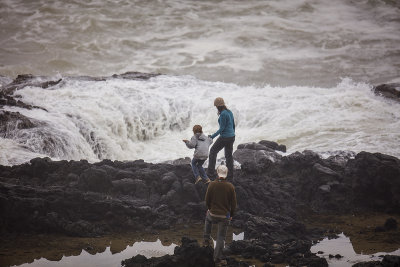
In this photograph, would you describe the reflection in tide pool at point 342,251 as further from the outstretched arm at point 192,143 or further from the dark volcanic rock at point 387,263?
the outstretched arm at point 192,143

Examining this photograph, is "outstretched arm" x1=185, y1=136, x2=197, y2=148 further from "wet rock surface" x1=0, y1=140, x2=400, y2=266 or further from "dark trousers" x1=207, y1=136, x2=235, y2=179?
"wet rock surface" x1=0, y1=140, x2=400, y2=266

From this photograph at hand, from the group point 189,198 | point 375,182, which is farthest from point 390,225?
point 189,198

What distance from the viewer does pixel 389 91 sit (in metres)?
23.8

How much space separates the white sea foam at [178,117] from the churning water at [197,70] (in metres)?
0.06

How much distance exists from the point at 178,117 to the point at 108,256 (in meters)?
14.9

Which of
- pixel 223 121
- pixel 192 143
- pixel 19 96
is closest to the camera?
pixel 192 143

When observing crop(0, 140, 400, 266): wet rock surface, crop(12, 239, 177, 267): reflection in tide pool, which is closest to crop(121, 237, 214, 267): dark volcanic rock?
crop(12, 239, 177, 267): reflection in tide pool

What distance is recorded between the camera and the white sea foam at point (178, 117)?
1739 centimetres

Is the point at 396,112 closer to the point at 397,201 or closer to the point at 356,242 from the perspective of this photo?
the point at 397,201

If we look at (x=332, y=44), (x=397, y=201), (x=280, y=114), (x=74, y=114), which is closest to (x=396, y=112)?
(x=280, y=114)

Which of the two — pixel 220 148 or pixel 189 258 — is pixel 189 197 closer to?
pixel 220 148

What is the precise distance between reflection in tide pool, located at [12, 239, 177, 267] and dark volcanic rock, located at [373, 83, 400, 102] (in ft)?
56.0

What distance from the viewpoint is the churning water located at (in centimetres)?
1878

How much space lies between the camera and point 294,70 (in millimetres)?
32031
